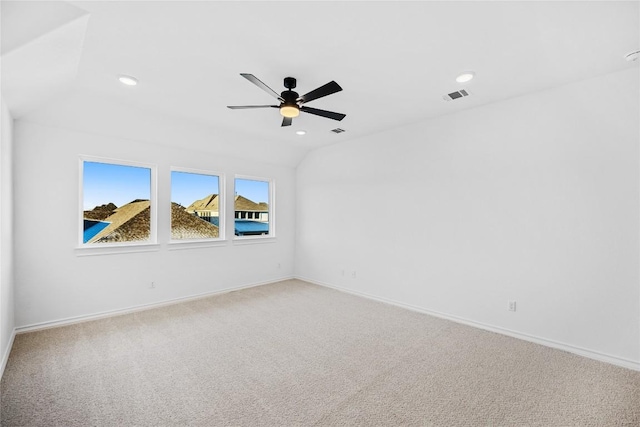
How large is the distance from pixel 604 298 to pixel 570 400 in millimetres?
1191

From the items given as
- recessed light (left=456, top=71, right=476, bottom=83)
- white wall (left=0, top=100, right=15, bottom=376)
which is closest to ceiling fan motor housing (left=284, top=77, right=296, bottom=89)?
recessed light (left=456, top=71, right=476, bottom=83)

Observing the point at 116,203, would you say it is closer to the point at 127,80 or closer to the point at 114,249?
the point at 114,249

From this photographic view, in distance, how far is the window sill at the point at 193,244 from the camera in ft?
14.7

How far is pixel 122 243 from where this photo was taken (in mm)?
4035

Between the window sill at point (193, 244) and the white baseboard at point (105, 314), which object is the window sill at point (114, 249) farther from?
the white baseboard at point (105, 314)

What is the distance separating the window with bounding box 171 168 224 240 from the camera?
4.63m

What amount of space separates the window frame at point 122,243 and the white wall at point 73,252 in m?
0.05

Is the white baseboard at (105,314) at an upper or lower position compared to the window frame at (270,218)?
lower

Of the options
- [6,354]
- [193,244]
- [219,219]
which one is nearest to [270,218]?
[219,219]

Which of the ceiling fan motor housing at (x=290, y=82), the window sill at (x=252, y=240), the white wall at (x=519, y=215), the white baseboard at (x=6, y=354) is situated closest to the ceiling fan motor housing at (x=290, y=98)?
the ceiling fan motor housing at (x=290, y=82)

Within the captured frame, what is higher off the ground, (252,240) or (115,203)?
(115,203)

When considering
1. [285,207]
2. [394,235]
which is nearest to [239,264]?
[285,207]

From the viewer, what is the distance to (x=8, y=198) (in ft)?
9.43

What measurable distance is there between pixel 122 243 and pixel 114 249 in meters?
0.15
